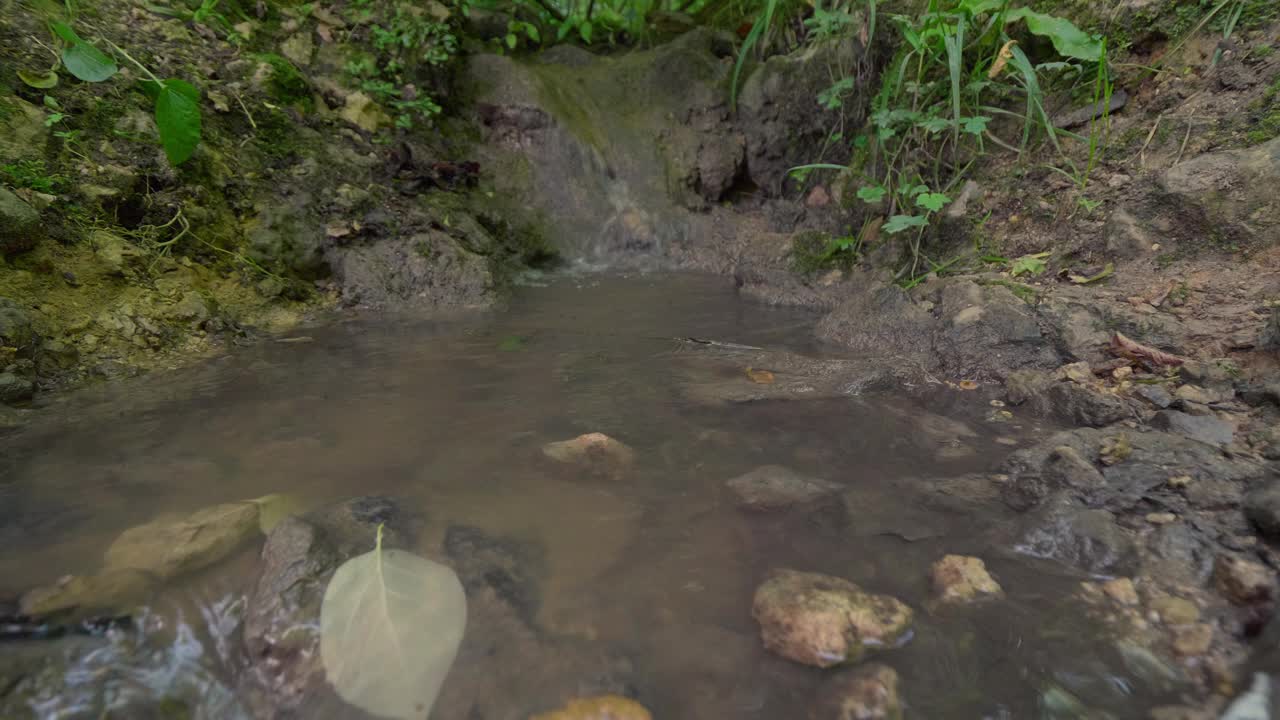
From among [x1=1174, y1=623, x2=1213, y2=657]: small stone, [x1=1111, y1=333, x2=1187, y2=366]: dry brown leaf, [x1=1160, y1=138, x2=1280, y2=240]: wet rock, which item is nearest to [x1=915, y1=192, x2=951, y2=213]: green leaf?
[x1=1160, y1=138, x2=1280, y2=240]: wet rock

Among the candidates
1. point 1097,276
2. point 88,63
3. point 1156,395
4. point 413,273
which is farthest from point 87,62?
point 1097,276

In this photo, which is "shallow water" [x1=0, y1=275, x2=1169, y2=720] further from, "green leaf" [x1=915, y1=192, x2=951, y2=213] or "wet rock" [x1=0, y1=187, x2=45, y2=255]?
"green leaf" [x1=915, y1=192, x2=951, y2=213]

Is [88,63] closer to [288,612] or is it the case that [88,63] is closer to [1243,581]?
[288,612]

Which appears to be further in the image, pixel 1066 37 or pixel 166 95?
pixel 1066 37

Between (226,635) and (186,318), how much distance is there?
6.84 ft

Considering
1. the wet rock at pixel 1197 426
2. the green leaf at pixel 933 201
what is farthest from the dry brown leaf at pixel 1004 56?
the wet rock at pixel 1197 426

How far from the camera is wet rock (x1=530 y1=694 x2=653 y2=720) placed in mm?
1024

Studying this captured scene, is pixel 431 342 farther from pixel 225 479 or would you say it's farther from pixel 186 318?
pixel 225 479

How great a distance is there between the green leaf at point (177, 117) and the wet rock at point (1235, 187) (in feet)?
11.6

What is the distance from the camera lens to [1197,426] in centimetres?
166

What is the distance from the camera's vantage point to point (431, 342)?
112 inches

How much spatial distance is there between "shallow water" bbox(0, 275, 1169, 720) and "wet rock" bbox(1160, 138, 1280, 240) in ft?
4.08

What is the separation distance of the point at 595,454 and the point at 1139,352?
6.18 ft

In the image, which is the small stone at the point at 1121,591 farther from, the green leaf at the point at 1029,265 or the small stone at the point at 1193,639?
the green leaf at the point at 1029,265
